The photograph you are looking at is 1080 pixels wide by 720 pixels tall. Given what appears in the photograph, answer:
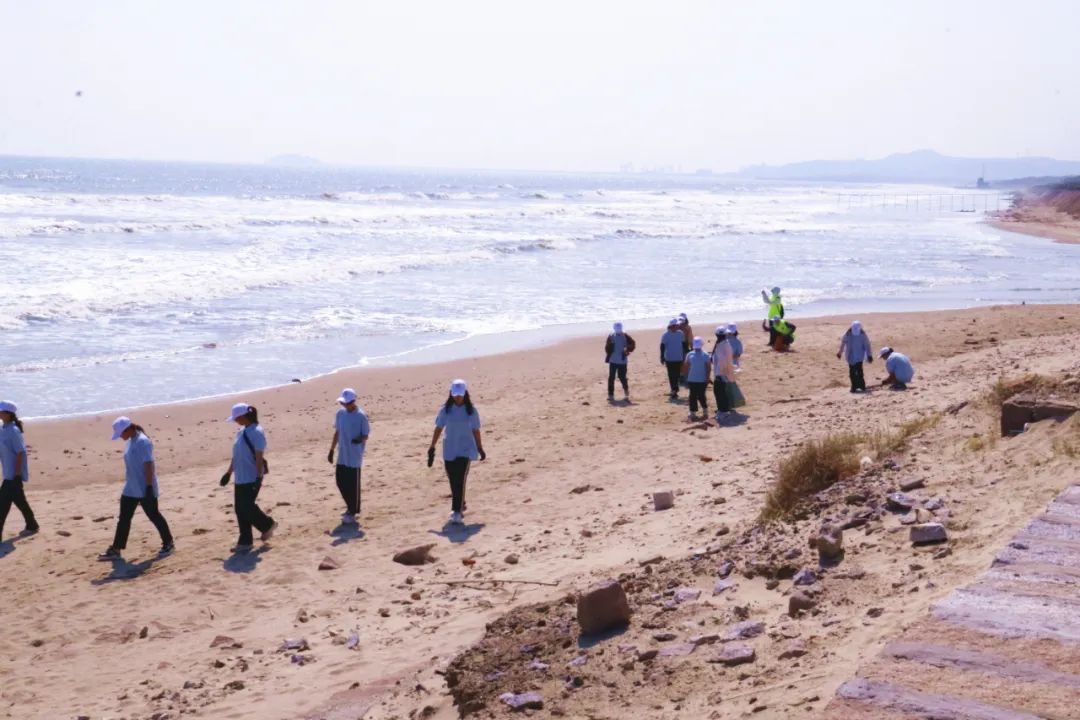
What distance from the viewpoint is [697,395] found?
14383mm

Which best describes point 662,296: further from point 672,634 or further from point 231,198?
point 231,198

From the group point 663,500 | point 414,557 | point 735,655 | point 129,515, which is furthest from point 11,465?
point 735,655

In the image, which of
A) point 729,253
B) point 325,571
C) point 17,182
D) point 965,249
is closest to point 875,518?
point 325,571

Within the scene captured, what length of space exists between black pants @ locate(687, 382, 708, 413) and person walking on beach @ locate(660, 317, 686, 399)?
1.44 meters

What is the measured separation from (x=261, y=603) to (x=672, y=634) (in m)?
3.84

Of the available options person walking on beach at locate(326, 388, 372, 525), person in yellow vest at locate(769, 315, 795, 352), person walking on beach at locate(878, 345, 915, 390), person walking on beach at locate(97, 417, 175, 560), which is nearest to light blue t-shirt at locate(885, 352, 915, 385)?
person walking on beach at locate(878, 345, 915, 390)

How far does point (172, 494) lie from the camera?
12.0m

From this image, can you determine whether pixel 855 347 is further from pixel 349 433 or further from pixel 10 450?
pixel 10 450

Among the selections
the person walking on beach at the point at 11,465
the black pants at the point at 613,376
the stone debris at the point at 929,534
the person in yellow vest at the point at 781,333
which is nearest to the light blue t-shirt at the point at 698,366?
the black pants at the point at 613,376

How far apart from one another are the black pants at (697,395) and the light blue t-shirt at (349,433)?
5043 mm

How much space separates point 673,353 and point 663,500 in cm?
618

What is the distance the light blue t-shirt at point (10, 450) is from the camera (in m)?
10.5

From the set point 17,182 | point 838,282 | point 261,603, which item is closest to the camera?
point 261,603

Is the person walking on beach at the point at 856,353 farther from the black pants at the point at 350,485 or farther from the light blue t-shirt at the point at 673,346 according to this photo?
the black pants at the point at 350,485
